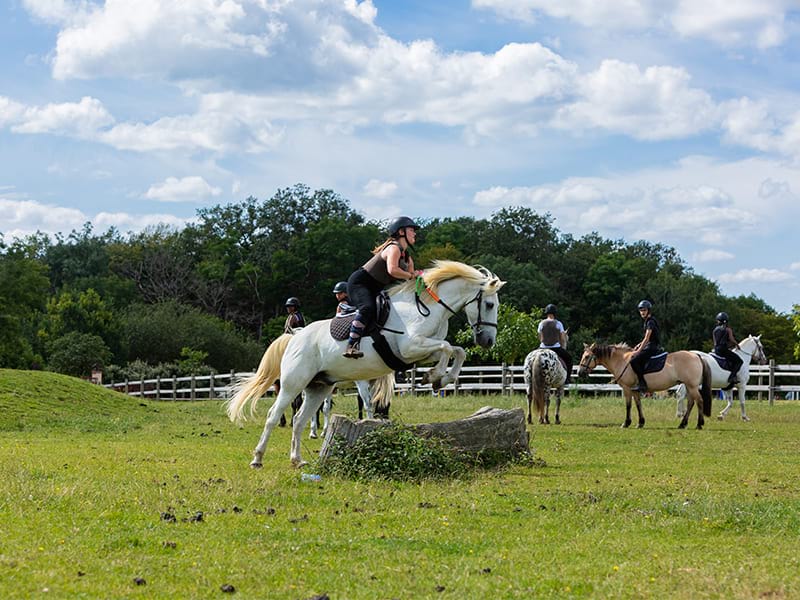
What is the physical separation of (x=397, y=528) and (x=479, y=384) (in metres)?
31.3

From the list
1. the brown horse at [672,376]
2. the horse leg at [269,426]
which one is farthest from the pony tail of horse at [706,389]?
the horse leg at [269,426]

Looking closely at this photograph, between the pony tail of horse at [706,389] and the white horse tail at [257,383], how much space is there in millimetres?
12051

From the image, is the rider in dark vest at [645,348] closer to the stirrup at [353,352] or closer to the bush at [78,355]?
the stirrup at [353,352]

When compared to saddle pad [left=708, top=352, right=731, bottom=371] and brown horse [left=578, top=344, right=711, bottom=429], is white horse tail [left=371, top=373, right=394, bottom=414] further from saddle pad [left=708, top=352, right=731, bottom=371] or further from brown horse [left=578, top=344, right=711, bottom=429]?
saddle pad [left=708, top=352, right=731, bottom=371]

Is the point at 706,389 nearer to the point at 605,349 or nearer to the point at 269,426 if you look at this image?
the point at 605,349

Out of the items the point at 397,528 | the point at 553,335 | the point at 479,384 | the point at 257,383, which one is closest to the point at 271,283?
the point at 479,384

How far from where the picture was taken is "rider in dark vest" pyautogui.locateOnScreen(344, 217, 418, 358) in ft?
41.4

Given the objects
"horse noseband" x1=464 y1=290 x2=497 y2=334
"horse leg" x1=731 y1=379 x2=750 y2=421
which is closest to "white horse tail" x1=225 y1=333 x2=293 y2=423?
"horse noseband" x1=464 y1=290 x2=497 y2=334

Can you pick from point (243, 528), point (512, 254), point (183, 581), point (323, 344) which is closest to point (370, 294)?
point (323, 344)

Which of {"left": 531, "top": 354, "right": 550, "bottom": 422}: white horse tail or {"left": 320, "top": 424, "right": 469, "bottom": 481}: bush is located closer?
{"left": 320, "top": 424, "right": 469, "bottom": 481}: bush

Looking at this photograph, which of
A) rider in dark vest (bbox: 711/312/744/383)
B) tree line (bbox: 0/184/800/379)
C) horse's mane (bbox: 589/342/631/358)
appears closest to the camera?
horse's mane (bbox: 589/342/631/358)

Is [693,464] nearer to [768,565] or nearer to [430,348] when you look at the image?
[430,348]

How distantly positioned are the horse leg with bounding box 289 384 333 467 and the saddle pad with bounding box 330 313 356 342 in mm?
1164

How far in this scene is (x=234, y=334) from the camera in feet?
235
